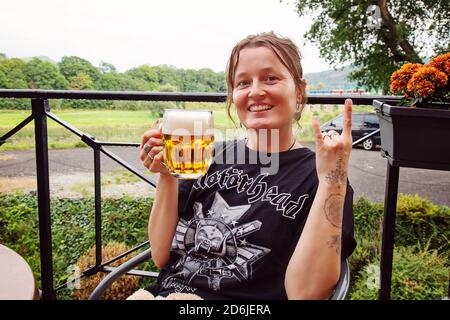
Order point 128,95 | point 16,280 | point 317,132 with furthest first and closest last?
point 128,95, point 317,132, point 16,280

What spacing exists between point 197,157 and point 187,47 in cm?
165

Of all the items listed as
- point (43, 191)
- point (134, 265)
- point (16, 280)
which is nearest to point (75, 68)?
point (43, 191)

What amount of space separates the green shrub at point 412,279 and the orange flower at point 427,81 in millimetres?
1602

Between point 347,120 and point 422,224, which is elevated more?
point 347,120

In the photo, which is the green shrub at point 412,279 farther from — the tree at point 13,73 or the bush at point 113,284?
the tree at point 13,73

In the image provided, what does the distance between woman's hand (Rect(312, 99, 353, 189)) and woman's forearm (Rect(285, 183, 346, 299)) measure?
2cm

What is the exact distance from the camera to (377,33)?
363 inches

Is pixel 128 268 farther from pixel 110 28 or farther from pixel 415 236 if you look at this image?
pixel 415 236

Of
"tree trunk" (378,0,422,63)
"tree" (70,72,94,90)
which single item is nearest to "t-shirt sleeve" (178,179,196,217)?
"tree" (70,72,94,90)

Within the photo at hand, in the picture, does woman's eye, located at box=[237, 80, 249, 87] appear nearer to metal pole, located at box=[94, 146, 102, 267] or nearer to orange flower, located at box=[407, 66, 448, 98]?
orange flower, located at box=[407, 66, 448, 98]

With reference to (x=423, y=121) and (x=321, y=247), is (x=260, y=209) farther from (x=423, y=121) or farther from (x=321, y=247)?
(x=423, y=121)

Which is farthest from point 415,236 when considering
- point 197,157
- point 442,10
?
point 442,10

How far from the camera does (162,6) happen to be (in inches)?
90.8

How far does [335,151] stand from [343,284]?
330 mm
